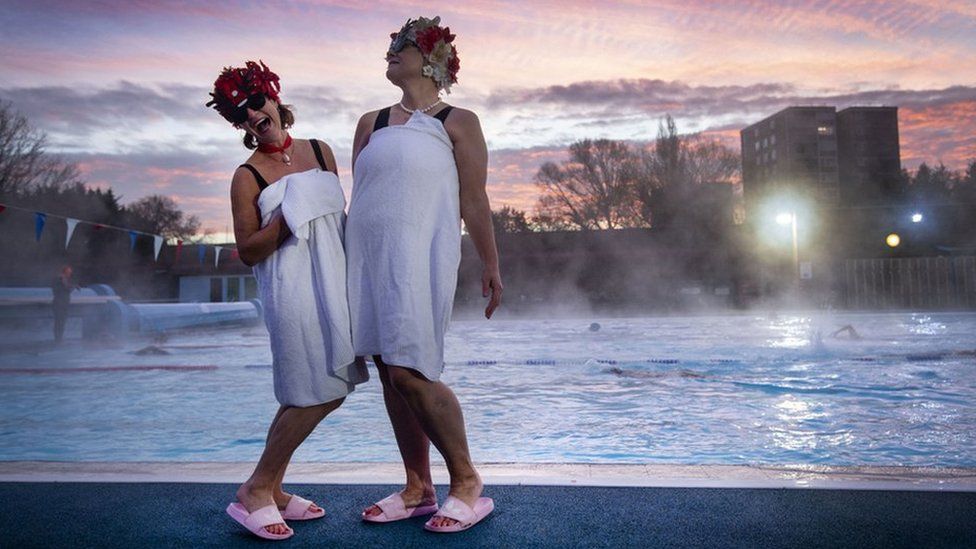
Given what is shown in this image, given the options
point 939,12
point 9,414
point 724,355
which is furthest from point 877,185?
point 9,414

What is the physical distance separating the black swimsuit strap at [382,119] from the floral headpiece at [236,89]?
0.33 metres

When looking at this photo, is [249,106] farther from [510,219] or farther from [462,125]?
[510,219]

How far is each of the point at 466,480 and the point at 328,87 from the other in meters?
10.3

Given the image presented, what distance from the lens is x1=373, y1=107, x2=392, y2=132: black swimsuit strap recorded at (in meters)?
2.27

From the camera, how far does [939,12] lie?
14570 millimetres

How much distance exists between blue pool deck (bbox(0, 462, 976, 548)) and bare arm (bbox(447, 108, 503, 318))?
66 centimetres

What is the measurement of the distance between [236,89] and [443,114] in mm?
615

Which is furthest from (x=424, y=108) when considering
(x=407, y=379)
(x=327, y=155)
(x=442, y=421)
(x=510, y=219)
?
(x=510, y=219)

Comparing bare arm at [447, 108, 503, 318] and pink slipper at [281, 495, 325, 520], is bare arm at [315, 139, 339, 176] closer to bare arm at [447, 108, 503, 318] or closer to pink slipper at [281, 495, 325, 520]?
bare arm at [447, 108, 503, 318]

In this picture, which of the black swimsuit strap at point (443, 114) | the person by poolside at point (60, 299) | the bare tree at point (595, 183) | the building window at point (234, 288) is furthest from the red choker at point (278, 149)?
the bare tree at point (595, 183)

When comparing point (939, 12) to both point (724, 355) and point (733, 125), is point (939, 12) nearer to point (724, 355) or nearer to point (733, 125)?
point (724, 355)

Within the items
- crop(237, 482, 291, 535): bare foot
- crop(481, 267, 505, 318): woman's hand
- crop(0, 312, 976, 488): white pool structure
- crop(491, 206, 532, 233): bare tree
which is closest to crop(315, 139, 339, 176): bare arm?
crop(481, 267, 505, 318): woman's hand

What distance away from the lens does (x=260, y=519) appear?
6.69 feet

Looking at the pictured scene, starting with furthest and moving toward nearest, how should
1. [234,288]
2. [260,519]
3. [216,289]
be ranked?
1. [234,288]
2. [216,289]
3. [260,519]
